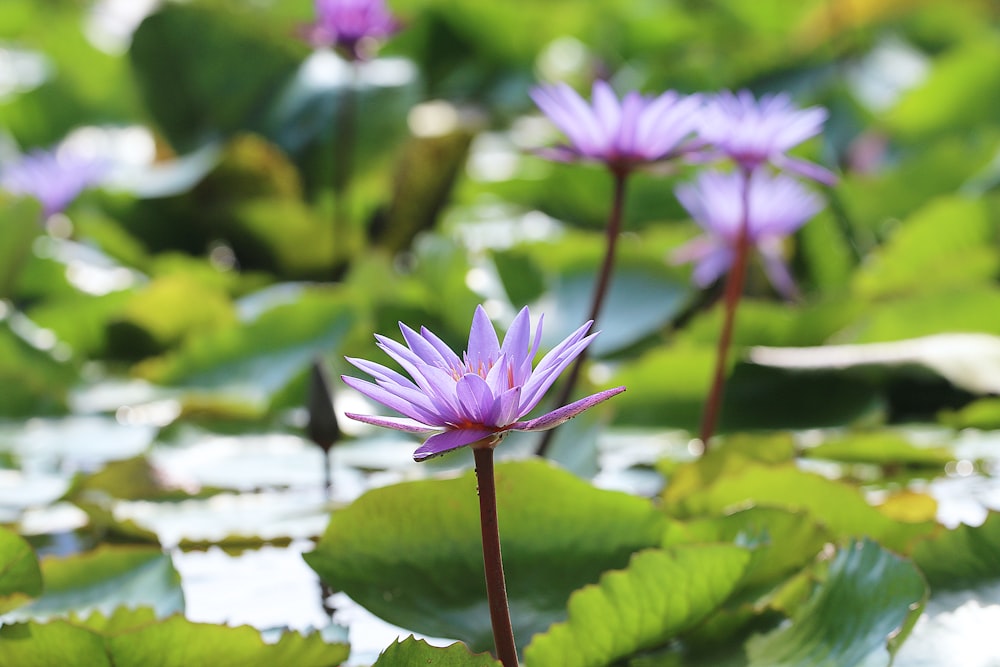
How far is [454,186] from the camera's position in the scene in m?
1.65

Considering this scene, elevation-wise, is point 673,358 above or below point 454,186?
below

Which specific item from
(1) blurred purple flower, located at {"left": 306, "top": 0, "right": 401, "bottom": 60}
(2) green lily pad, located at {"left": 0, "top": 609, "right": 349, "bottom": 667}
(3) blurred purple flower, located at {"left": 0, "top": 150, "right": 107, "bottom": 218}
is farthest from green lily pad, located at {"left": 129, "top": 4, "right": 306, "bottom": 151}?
(2) green lily pad, located at {"left": 0, "top": 609, "right": 349, "bottom": 667}

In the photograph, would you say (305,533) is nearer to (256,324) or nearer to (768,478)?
(768,478)

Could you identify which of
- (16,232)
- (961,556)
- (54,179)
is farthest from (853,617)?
(54,179)

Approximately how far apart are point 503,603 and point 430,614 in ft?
0.57

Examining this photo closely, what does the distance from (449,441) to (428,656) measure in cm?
12

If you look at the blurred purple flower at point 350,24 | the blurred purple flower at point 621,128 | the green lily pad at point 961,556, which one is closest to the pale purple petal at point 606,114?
Result: the blurred purple flower at point 621,128

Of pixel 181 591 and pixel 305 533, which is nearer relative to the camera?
pixel 181 591

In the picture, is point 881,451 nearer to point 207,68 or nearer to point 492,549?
point 492,549

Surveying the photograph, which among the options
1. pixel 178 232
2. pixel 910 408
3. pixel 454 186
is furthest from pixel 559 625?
pixel 178 232

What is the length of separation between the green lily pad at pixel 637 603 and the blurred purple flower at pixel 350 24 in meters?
0.85

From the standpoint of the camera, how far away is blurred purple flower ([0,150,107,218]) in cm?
152

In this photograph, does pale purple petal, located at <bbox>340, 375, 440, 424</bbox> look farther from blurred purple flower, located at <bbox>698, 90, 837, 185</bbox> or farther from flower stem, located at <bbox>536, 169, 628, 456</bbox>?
blurred purple flower, located at <bbox>698, 90, 837, 185</bbox>

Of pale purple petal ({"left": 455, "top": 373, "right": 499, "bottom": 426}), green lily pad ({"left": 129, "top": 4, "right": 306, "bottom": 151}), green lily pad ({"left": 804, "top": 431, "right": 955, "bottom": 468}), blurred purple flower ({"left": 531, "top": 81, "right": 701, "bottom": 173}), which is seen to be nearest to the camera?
pale purple petal ({"left": 455, "top": 373, "right": 499, "bottom": 426})
